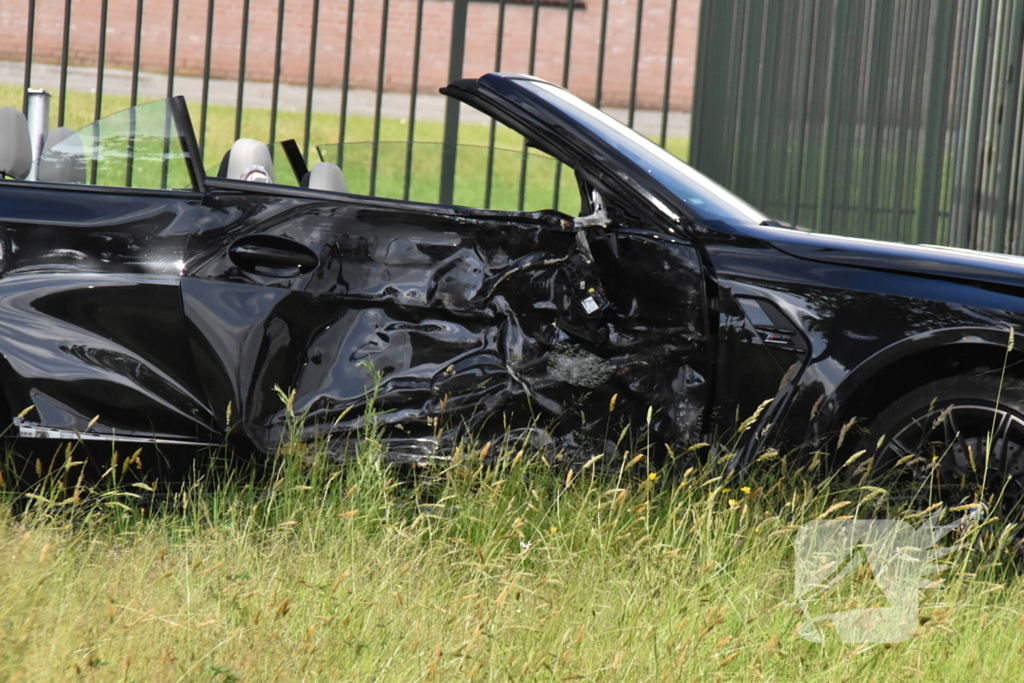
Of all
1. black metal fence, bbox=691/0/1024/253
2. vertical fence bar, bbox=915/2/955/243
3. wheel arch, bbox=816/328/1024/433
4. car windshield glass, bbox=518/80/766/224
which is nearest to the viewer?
wheel arch, bbox=816/328/1024/433

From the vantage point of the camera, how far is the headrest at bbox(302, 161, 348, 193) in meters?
3.32

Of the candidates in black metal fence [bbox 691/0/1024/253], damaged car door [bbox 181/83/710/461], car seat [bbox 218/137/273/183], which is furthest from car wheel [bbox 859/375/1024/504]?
black metal fence [bbox 691/0/1024/253]

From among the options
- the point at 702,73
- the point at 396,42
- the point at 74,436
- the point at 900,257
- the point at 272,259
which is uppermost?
the point at 396,42

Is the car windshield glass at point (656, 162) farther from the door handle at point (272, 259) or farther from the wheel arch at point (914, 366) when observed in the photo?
the door handle at point (272, 259)

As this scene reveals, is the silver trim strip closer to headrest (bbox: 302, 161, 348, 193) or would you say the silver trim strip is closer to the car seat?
the car seat

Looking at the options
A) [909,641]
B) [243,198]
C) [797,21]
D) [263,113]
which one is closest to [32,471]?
[243,198]

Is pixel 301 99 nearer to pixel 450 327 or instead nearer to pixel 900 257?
pixel 450 327

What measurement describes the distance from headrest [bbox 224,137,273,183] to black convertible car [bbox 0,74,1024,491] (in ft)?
1.35

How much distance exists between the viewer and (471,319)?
2.70 metres

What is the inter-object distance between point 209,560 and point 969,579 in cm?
171

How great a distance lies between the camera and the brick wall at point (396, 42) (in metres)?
18.2

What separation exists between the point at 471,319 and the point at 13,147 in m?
1.46

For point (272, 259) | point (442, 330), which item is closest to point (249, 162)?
point (272, 259)

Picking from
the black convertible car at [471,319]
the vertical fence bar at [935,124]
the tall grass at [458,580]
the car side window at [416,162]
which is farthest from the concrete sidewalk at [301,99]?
the tall grass at [458,580]
